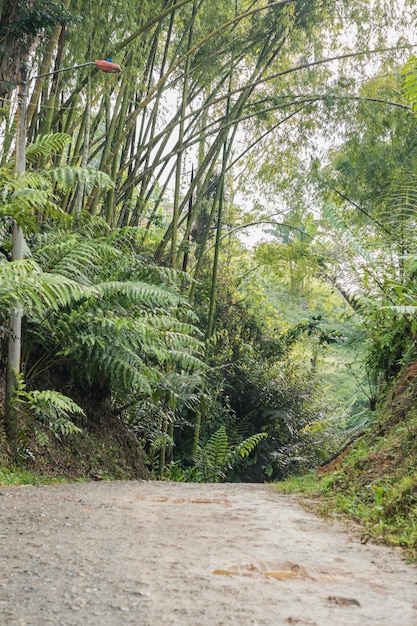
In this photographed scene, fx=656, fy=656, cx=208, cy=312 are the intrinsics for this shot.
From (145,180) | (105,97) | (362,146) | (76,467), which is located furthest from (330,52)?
(76,467)

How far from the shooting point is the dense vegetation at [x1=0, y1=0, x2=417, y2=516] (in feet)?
17.5

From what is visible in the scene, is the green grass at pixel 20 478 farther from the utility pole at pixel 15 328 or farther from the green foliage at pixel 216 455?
the green foliage at pixel 216 455

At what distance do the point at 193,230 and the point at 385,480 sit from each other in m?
10.4

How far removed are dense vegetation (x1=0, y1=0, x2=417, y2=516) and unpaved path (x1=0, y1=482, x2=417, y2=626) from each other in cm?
185

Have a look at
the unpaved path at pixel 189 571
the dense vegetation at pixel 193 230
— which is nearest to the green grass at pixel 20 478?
the dense vegetation at pixel 193 230

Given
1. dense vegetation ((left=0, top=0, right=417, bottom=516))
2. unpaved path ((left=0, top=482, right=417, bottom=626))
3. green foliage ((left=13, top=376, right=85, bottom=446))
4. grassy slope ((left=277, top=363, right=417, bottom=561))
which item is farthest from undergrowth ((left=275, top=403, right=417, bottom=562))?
green foliage ((left=13, top=376, right=85, bottom=446))

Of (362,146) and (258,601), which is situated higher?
(362,146)

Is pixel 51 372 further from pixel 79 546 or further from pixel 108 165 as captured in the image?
pixel 79 546

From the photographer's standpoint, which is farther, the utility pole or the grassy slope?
the utility pole

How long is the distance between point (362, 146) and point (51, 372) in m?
5.39

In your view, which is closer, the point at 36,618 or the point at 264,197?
the point at 36,618

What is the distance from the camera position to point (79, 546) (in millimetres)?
2207

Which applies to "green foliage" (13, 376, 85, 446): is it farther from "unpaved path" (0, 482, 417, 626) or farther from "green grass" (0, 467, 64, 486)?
"unpaved path" (0, 482, 417, 626)

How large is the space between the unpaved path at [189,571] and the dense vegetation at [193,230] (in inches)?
72.7
